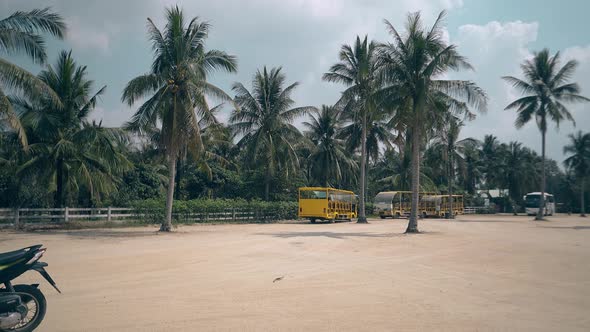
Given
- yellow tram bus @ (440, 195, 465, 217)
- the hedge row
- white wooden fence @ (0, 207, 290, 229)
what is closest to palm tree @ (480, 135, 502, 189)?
yellow tram bus @ (440, 195, 465, 217)

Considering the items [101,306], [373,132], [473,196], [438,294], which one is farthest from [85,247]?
[473,196]

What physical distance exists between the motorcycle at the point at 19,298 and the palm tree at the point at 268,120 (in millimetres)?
32075

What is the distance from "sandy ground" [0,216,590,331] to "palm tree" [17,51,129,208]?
391 inches

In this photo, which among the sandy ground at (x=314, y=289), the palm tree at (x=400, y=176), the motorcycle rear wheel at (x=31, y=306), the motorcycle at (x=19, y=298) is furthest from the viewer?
the palm tree at (x=400, y=176)

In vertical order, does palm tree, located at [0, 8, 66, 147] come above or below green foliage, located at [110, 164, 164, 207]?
above


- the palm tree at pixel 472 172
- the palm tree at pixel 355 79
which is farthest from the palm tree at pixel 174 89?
the palm tree at pixel 472 172

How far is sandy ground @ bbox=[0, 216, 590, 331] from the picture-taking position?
249 inches

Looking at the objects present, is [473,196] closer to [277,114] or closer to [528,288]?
[277,114]

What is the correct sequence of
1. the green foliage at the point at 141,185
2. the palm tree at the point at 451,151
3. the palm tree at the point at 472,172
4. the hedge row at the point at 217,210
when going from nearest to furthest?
the hedge row at the point at 217,210 < the green foliage at the point at 141,185 < the palm tree at the point at 451,151 < the palm tree at the point at 472,172

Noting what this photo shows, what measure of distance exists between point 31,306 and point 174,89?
61.2ft

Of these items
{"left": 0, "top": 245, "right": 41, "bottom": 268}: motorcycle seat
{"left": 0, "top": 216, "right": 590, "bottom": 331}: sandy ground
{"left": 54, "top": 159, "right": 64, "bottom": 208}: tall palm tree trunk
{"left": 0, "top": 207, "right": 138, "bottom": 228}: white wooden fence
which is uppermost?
{"left": 54, "top": 159, "right": 64, "bottom": 208}: tall palm tree trunk

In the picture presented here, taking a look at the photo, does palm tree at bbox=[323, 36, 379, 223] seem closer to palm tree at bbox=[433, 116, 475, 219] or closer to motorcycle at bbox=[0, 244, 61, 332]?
palm tree at bbox=[433, 116, 475, 219]

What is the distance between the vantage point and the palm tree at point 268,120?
38.2m

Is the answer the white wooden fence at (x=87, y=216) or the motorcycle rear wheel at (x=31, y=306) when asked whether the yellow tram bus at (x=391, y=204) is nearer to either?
the white wooden fence at (x=87, y=216)
